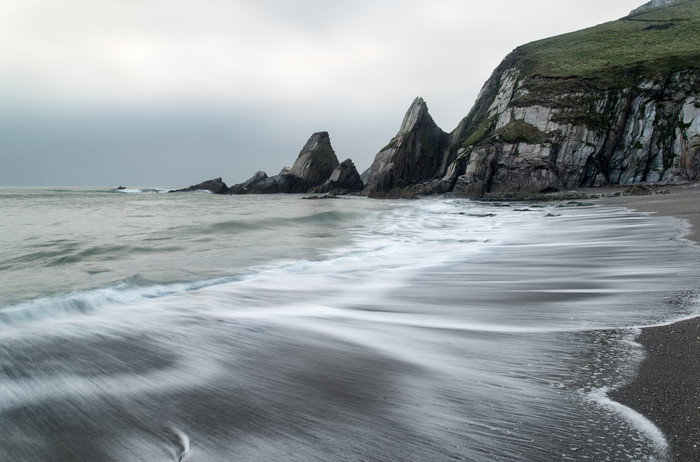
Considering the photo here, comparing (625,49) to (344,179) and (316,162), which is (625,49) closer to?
(344,179)

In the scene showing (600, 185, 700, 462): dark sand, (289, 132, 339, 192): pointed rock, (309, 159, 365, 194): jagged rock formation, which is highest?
(289, 132, 339, 192): pointed rock

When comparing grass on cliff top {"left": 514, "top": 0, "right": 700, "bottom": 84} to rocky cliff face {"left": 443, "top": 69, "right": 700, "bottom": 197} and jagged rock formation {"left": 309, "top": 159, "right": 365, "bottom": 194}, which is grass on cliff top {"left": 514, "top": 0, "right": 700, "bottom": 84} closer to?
rocky cliff face {"left": 443, "top": 69, "right": 700, "bottom": 197}

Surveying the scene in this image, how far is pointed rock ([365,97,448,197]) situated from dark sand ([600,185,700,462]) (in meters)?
48.9

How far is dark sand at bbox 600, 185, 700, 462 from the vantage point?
1416 mm

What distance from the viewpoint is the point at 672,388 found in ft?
5.82

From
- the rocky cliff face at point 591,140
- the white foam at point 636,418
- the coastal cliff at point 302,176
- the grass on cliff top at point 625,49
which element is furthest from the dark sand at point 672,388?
the coastal cliff at point 302,176

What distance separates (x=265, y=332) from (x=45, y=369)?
156cm

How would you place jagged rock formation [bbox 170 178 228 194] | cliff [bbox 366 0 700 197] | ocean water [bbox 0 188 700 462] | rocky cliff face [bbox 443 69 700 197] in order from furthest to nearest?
jagged rock formation [bbox 170 178 228 194] → cliff [bbox 366 0 700 197] → rocky cliff face [bbox 443 69 700 197] → ocean water [bbox 0 188 700 462]

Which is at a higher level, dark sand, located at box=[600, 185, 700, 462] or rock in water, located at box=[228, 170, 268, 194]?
rock in water, located at box=[228, 170, 268, 194]

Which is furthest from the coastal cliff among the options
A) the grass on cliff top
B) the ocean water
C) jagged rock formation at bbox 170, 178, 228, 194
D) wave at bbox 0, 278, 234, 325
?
the ocean water

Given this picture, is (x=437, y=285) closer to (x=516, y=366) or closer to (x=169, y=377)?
(x=516, y=366)

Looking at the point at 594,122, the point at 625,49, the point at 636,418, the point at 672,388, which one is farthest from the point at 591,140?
the point at 636,418

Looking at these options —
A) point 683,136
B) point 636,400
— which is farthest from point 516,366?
point 683,136

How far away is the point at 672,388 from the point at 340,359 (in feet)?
5.80
